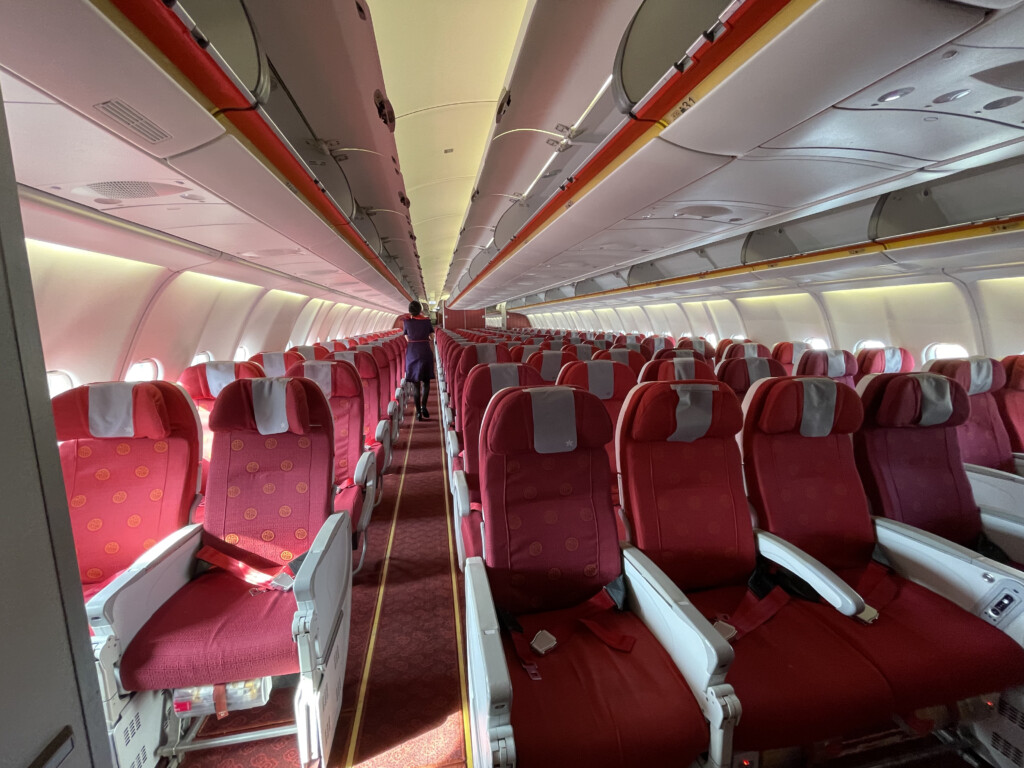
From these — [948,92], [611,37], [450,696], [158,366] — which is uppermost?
[611,37]

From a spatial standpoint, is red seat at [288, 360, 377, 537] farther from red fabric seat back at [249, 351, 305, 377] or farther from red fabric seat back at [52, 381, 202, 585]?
red fabric seat back at [249, 351, 305, 377]

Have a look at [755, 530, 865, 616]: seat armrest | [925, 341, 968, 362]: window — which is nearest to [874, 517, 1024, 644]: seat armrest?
[755, 530, 865, 616]: seat armrest

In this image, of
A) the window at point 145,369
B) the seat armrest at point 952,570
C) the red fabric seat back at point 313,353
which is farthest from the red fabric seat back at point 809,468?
the window at point 145,369

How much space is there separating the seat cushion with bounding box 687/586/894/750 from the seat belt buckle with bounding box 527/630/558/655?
64 centimetres

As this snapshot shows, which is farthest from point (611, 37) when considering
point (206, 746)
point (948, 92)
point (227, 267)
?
point (227, 267)

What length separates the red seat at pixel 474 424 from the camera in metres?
2.63

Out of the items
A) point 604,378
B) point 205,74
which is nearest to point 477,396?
point 604,378

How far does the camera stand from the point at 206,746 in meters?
1.89

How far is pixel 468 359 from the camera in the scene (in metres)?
5.58

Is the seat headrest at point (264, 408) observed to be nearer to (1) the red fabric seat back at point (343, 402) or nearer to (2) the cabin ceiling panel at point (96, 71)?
(2) the cabin ceiling panel at point (96, 71)

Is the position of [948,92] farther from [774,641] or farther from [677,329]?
A: [677,329]

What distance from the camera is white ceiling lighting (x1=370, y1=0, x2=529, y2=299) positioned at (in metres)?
2.70

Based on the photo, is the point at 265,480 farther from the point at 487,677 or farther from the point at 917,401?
the point at 917,401

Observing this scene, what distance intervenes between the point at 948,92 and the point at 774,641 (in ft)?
6.96
